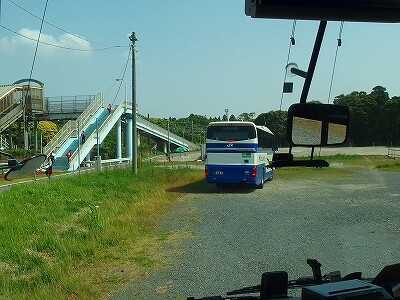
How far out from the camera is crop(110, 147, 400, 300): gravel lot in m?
6.97

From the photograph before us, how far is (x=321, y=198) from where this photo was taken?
54.7ft

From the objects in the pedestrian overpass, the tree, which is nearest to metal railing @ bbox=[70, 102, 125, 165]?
the pedestrian overpass

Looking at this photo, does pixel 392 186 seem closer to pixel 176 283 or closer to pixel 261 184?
pixel 261 184

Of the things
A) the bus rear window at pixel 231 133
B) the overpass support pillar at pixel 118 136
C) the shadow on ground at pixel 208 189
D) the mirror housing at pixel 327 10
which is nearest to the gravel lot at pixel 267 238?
the shadow on ground at pixel 208 189

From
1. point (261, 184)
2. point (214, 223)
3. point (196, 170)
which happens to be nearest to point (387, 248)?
point (214, 223)

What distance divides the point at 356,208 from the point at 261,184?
7.40 m

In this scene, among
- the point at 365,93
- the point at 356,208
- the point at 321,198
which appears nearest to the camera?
the point at 365,93

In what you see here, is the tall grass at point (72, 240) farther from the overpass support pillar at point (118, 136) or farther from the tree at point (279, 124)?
the overpass support pillar at point (118, 136)

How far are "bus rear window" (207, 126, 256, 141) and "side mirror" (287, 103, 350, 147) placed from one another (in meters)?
16.8

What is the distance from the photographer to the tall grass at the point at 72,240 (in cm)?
667

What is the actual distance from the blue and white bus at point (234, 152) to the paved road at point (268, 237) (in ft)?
4.63

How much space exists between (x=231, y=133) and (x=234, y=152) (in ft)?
2.48

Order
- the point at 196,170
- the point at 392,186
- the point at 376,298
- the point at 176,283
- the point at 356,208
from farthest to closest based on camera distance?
the point at 196,170
the point at 392,186
the point at 356,208
the point at 176,283
the point at 376,298

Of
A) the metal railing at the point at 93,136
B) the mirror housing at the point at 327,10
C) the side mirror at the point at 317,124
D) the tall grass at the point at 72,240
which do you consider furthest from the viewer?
the metal railing at the point at 93,136
